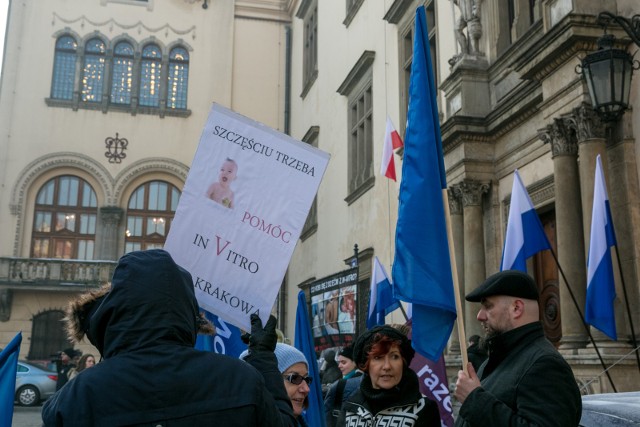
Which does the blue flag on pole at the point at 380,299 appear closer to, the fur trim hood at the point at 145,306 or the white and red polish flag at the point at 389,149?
the white and red polish flag at the point at 389,149

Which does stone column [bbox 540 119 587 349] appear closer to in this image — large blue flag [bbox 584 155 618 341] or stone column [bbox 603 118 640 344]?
stone column [bbox 603 118 640 344]

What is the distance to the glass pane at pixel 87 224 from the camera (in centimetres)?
2748

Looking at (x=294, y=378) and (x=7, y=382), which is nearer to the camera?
(x=294, y=378)

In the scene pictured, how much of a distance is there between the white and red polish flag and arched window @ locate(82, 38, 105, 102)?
674 inches

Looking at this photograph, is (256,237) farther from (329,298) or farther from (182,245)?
(329,298)

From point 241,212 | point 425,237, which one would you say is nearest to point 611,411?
point 425,237

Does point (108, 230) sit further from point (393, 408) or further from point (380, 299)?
point (393, 408)

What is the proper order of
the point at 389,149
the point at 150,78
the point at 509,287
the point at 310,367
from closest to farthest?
the point at 509,287 < the point at 310,367 < the point at 389,149 < the point at 150,78

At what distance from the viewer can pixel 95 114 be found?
27.8 metres

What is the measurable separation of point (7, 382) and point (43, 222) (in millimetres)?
23901

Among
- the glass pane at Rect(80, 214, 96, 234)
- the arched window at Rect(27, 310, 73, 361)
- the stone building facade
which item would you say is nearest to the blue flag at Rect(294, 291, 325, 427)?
the stone building facade

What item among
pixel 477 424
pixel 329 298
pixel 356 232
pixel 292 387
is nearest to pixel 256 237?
pixel 292 387

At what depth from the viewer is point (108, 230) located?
27094 millimetres

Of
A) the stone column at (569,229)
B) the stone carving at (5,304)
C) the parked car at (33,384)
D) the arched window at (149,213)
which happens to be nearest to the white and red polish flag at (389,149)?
the stone column at (569,229)
